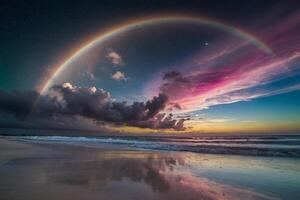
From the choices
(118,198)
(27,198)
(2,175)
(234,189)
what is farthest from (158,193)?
(2,175)

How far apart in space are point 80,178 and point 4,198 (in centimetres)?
406

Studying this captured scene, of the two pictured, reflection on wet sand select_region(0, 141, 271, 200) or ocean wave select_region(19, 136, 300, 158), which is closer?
reflection on wet sand select_region(0, 141, 271, 200)

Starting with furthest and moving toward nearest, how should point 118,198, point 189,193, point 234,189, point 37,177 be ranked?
point 37,177 → point 234,189 → point 189,193 → point 118,198

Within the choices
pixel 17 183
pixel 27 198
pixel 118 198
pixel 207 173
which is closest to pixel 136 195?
pixel 118 198

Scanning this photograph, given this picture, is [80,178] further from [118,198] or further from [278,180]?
[278,180]

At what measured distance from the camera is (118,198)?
830cm

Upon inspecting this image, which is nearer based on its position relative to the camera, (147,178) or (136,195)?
(136,195)

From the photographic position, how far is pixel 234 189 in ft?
32.2

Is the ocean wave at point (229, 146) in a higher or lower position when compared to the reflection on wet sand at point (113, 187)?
higher

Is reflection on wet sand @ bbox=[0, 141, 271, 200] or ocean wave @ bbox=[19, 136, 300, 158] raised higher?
ocean wave @ bbox=[19, 136, 300, 158]

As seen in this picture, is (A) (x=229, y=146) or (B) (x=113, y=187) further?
(A) (x=229, y=146)

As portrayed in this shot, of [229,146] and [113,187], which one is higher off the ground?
[229,146]

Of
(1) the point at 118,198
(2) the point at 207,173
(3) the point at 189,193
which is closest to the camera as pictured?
(1) the point at 118,198

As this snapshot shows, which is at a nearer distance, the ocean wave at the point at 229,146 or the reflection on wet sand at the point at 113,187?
the reflection on wet sand at the point at 113,187
